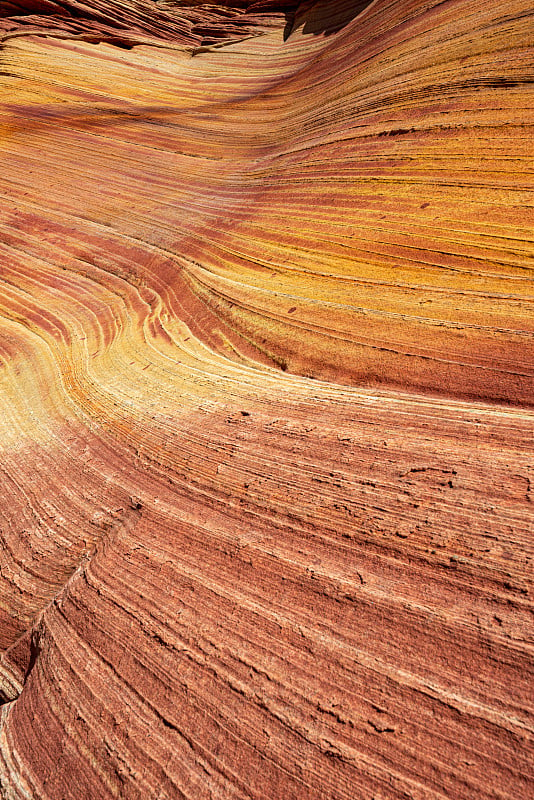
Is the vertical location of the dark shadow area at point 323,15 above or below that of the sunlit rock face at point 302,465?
above

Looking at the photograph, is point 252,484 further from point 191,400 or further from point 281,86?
point 281,86

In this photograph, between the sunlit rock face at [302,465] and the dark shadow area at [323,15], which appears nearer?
the sunlit rock face at [302,465]

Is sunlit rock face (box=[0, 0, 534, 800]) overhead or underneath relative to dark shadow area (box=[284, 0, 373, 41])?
underneath

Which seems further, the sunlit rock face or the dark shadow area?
the dark shadow area
